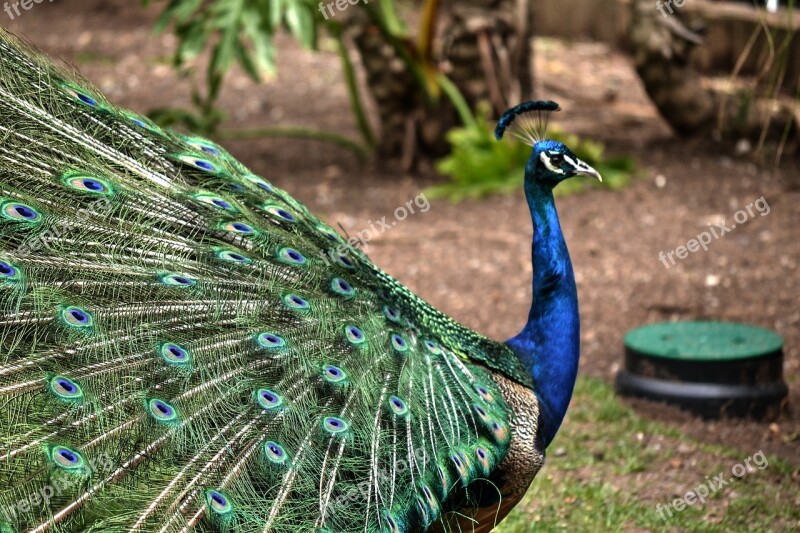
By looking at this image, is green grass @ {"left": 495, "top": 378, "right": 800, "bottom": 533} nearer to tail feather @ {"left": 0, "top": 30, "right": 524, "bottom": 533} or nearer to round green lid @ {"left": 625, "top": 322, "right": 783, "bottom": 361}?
round green lid @ {"left": 625, "top": 322, "right": 783, "bottom": 361}

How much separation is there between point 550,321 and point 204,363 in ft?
4.28

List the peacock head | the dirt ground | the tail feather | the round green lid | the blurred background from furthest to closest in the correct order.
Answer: the dirt ground → the round green lid → the blurred background → the peacock head → the tail feather

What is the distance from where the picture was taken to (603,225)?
7.58 metres

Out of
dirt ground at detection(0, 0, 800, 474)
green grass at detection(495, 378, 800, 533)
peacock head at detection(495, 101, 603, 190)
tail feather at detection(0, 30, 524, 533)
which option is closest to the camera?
tail feather at detection(0, 30, 524, 533)

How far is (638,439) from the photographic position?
4934mm

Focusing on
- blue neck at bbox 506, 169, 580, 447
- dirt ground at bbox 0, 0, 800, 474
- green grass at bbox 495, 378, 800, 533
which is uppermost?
blue neck at bbox 506, 169, 580, 447

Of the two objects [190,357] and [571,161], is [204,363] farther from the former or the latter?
[571,161]

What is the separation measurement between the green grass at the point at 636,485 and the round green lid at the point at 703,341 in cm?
36

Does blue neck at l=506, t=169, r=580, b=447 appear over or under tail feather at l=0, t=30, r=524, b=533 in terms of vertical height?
under

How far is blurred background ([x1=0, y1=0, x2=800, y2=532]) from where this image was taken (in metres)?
4.73

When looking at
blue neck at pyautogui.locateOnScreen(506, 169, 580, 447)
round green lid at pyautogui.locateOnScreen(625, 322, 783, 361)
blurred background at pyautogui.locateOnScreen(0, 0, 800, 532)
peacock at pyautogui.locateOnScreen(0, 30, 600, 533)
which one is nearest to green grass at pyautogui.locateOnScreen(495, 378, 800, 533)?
blurred background at pyautogui.locateOnScreen(0, 0, 800, 532)

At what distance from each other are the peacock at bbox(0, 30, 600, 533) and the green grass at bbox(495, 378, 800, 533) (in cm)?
96

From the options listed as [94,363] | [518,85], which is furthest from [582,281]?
[94,363]

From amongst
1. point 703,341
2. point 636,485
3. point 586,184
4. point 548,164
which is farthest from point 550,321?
point 586,184
